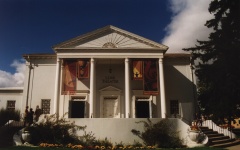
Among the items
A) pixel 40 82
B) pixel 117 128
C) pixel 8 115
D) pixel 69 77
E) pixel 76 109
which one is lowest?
pixel 117 128

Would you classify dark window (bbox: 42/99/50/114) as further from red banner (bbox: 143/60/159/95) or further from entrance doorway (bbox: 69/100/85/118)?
red banner (bbox: 143/60/159/95)

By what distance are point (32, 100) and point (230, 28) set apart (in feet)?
61.1

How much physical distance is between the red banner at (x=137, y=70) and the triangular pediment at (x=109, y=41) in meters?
1.59

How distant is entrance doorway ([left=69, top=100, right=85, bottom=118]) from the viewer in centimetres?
→ 2481

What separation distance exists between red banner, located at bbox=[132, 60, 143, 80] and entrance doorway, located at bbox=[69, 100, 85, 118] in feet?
18.7

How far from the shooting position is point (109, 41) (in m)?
24.7

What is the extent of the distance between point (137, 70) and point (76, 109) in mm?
6810

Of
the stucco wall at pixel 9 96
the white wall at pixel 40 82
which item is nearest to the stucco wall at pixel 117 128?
the white wall at pixel 40 82

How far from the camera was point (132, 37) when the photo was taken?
24.7 meters

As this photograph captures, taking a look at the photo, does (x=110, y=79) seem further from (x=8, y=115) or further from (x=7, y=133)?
(x=7, y=133)

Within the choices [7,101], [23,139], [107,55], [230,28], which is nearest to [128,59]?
[107,55]

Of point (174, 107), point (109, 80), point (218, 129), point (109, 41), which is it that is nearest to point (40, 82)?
point (109, 80)

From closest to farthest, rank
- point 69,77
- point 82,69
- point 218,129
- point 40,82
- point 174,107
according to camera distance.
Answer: point 218,129
point 69,77
point 82,69
point 174,107
point 40,82

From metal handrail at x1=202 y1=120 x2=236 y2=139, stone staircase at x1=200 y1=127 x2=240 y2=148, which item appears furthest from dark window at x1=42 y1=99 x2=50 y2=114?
stone staircase at x1=200 y1=127 x2=240 y2=148
